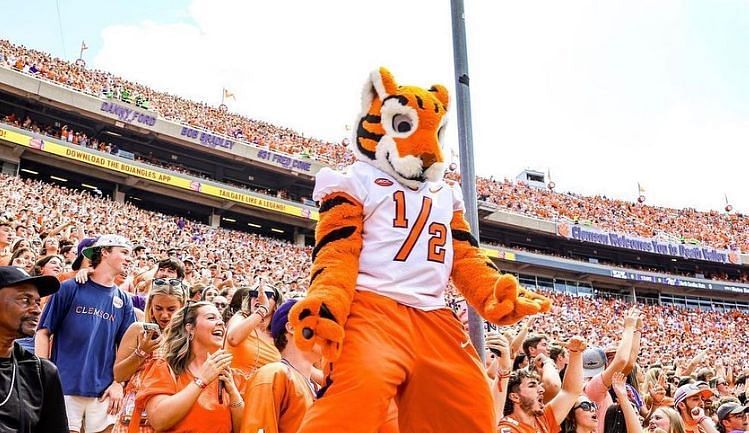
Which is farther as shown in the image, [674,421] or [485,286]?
[674,421]

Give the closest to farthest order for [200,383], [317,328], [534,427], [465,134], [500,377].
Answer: [317,328] < [465,134] < [200,383] < [500,377] < [534,427]

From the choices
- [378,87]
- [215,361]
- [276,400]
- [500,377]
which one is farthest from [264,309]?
[378,87]

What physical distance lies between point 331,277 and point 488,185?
38.1m

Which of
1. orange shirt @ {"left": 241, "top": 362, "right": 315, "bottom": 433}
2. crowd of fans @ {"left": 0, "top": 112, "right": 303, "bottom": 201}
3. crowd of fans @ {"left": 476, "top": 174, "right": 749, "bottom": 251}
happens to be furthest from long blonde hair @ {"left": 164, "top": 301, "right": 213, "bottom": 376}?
crowd of fans @ {"left": 476, "top": 174, "right": 749, "bottom": 251}

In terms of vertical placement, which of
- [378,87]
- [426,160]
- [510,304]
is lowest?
[510,304]

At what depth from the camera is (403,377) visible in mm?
2484

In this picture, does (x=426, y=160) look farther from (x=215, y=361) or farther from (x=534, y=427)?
(x=534, y=427)

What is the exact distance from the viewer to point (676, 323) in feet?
113

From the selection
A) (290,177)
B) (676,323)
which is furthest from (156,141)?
(676,323)

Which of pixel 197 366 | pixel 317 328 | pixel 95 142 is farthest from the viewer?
pixel 95 142

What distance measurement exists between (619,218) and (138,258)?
36.9 metres

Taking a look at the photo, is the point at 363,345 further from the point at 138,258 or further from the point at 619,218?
the point at 619,218

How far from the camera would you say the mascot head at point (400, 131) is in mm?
2881

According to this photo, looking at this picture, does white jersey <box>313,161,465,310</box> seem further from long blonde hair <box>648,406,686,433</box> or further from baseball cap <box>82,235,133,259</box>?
long blonde hair <box>648,406,686,433</box>
